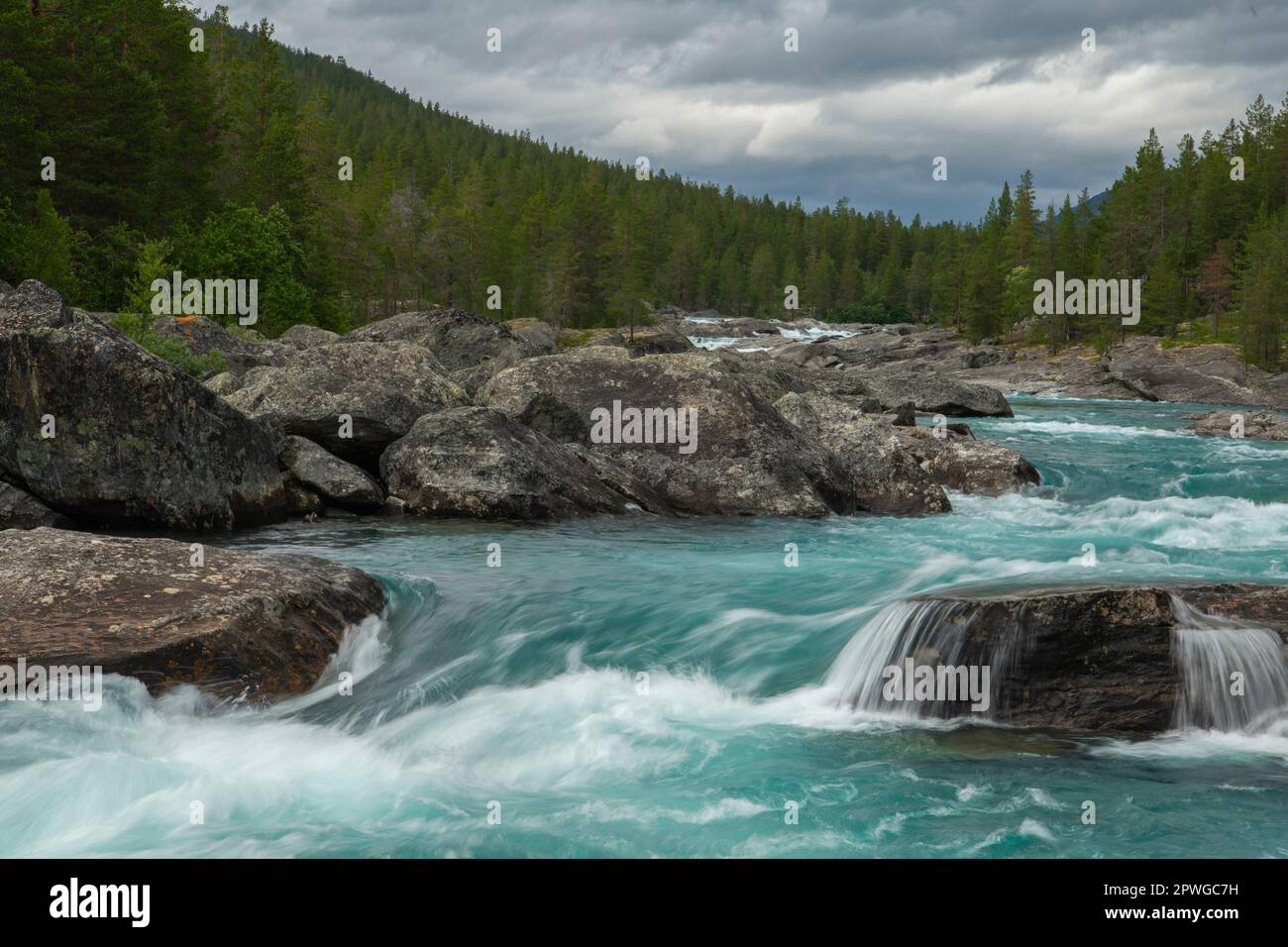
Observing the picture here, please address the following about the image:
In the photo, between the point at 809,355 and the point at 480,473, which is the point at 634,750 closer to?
the point at 480,473

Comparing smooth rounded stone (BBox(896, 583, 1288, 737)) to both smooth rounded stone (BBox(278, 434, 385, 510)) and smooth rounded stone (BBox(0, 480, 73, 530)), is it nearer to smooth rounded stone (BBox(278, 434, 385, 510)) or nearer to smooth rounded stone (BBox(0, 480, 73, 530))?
smooth rounded stone (BBox(278, 434, 385, 510))

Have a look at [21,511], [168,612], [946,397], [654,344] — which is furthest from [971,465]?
[654,344]

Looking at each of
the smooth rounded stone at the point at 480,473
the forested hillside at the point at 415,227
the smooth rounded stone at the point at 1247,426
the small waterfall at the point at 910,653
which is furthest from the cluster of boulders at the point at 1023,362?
the small waterfall at the point at 910,653

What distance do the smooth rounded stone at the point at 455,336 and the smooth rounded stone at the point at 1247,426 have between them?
26.0 meters

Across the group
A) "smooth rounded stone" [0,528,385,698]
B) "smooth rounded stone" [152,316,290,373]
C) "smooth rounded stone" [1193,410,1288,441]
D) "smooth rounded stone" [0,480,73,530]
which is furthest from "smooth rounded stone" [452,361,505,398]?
"smooth rounded stone" [1193,410,1288,441]

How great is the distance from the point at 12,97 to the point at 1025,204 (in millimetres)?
113324

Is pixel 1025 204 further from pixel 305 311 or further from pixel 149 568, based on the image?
pixel 149 568

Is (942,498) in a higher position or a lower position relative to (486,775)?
higher

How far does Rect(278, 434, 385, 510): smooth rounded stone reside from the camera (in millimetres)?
16953

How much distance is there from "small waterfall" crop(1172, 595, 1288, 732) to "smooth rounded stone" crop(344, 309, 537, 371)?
85.0ft

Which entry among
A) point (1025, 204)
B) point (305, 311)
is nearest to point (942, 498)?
point (305, 311)

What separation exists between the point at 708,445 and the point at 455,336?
700 inches

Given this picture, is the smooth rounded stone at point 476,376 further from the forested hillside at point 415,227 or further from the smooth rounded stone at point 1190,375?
the smooth rounded stone at point 1190,375

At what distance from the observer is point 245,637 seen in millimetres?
9508
